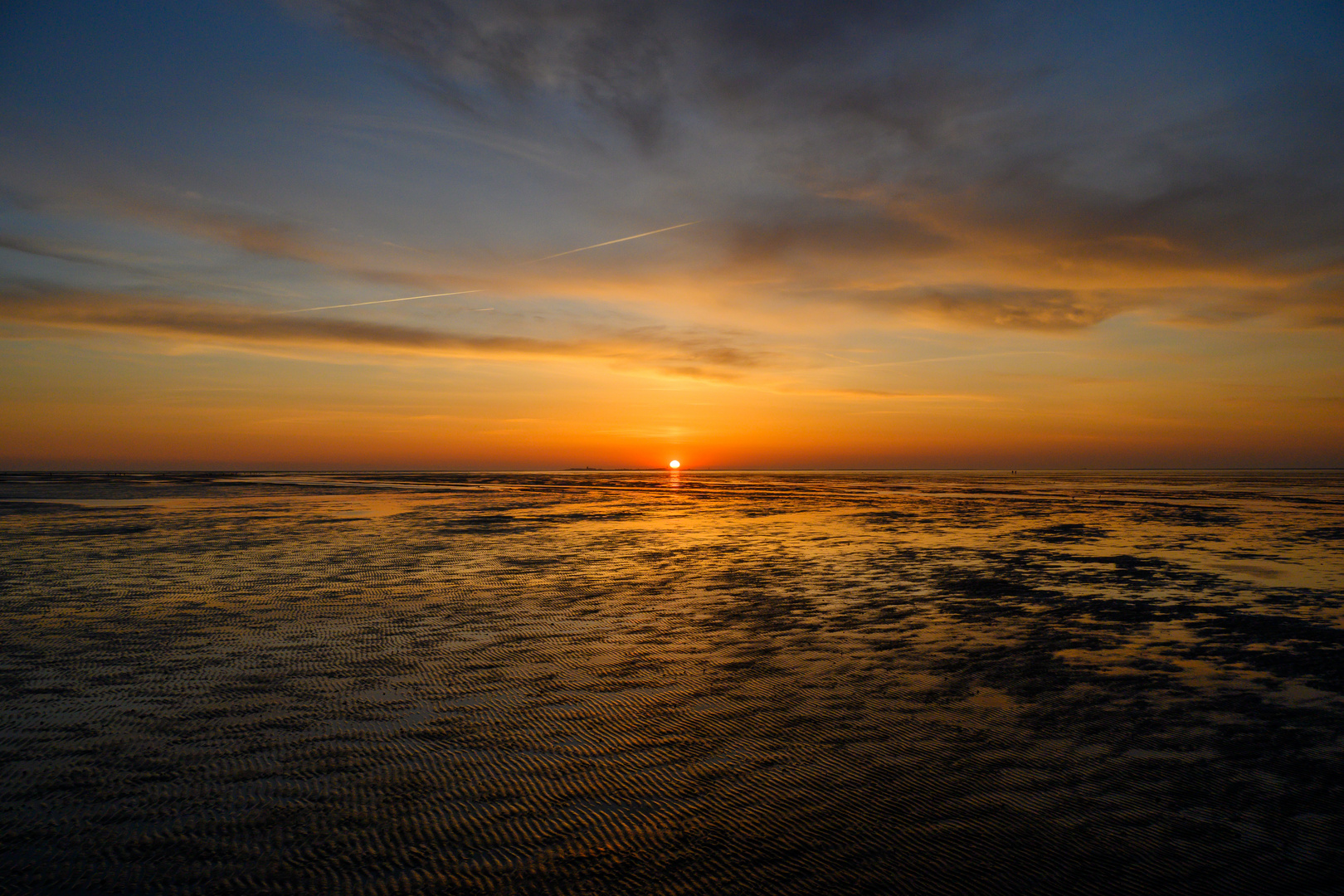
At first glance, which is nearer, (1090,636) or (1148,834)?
(1148,834)

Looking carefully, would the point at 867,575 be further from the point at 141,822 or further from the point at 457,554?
the point at 141,822

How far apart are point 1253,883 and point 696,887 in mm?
3214

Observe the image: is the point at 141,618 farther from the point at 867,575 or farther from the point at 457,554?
the point at 867,575

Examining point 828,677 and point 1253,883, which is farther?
point 828,677

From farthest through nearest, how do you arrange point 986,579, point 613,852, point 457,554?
point 457,554, point 986,579, point 613,852

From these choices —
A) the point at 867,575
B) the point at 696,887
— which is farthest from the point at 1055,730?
the point at 867,575

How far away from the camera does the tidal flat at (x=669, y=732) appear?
426cm

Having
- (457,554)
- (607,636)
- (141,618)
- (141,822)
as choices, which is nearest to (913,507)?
(457,554)

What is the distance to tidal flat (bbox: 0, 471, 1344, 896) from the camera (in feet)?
14.0

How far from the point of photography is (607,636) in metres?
10.0

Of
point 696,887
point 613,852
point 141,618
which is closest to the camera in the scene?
point 696,887

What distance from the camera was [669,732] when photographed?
6379mm

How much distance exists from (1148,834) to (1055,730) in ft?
6.22

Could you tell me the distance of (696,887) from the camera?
401 cm
